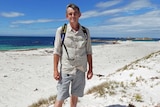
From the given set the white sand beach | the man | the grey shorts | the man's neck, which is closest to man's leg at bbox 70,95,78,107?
the grey shorts

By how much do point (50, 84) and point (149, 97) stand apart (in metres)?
7.37

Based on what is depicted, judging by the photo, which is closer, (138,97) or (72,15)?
(72,15)

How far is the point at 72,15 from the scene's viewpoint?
193 inches

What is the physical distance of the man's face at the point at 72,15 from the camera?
489cm

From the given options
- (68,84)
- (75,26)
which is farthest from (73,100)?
(75,26)

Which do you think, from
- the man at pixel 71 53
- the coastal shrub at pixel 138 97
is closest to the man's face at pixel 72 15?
the man at pixel 71 53

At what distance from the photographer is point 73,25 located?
16.4ft

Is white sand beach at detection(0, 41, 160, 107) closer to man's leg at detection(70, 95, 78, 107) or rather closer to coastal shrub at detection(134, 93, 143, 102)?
coastal shrub at detection(134, 93, 143, 102)

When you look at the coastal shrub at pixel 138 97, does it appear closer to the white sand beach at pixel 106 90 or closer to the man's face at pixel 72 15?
the white sand beach at pixel 106 90

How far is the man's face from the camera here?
16.0ft

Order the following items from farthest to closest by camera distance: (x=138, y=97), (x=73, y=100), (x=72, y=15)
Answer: (x=138, y=97), (x=73, y=100), (x=72, y=15)

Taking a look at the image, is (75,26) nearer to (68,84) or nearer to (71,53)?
(71,53)

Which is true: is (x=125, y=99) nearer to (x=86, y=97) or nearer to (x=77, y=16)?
(x=86, y=97)

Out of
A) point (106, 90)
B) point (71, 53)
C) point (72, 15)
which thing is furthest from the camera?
point (106, 90)
